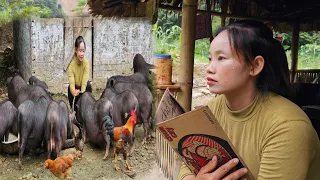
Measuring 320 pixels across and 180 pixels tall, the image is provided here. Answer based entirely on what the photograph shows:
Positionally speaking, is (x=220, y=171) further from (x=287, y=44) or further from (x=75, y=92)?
(x=287, y=44)

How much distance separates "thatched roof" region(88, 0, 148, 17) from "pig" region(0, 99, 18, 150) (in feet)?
2.10

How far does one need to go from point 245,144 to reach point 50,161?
119cm

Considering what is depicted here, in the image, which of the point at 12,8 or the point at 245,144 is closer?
the point at 245,144

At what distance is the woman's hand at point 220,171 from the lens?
779 millimetres

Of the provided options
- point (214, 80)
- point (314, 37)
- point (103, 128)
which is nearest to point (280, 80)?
point (214, 80)

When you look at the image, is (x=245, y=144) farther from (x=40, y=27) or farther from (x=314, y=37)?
(x=314, y=37)

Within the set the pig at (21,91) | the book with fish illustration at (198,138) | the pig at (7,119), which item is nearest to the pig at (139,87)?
the pig at (21,91)

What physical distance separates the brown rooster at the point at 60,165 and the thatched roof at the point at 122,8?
2.45 feet

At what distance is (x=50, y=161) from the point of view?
5.74 ft

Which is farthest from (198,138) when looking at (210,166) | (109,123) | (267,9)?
(267,9)

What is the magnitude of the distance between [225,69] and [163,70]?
4.35 ft

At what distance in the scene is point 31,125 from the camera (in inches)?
69.4

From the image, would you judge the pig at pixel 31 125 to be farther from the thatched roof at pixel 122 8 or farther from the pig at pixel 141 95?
the thatched roof at pixel 122 8

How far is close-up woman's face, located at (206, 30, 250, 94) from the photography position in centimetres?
83
